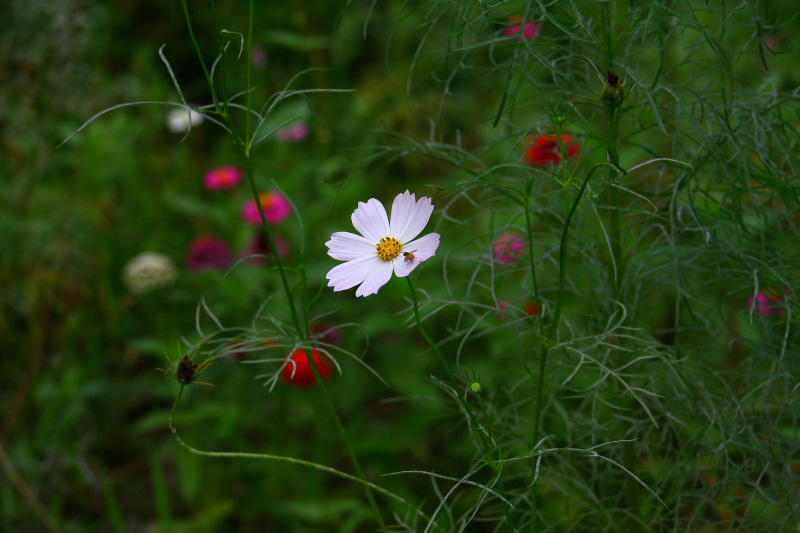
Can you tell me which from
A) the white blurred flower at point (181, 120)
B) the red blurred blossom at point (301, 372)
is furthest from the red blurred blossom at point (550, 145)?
the white blurred flower at point (181, 120)

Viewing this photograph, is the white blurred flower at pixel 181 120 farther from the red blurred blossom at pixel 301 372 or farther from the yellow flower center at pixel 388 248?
the yellow flower center at pixel 388 248

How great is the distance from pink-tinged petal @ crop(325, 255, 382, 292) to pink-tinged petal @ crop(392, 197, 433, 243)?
0.11ft

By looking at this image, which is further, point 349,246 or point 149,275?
→ point 149,275

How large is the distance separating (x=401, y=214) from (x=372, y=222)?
5cm

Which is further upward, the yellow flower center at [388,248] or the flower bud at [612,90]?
the flower bud at [612,90]

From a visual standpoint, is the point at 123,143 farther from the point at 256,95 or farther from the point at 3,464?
the point at 3,464

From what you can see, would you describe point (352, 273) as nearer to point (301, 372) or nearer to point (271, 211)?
point (301, 372)

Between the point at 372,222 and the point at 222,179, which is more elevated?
the point at 372,222

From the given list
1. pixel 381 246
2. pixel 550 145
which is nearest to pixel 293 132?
pixel 550 145

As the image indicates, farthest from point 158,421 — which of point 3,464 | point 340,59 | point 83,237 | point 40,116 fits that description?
point 340,59

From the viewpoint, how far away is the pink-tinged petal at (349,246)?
68cm

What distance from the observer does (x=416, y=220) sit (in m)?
0.64

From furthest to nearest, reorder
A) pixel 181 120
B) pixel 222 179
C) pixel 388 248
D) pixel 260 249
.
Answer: pixel 181 120 < pixel 222 179 < pixel 260 249 < pixel 388 248

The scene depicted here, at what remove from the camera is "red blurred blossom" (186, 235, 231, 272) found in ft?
5.58
